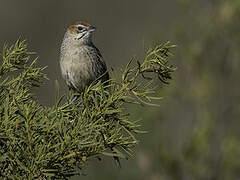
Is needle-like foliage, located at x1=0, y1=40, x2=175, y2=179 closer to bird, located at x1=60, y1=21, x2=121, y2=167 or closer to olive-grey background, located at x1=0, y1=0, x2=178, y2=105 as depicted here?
bird, located at x1=60, y1=21, x2=121, y2=167

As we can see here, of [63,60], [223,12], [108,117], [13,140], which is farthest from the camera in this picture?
[223,12]

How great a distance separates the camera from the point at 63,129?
5.64 ft

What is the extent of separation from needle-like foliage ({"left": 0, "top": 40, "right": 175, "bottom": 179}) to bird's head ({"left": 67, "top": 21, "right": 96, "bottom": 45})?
2435 mm

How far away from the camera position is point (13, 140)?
66.6 inches

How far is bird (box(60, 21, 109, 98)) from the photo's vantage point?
4109mm

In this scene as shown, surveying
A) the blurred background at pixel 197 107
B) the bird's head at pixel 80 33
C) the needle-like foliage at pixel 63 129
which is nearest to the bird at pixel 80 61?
the bird's head at pixel 80 33

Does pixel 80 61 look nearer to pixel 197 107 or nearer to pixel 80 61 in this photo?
pixel 80 61

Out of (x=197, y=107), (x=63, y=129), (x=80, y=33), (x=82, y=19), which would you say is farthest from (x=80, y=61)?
(x=82, y=19)

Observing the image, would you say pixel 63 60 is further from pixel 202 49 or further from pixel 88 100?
pixel 88 100

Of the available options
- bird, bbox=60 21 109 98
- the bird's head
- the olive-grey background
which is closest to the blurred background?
bird, bbox=60 21 109 98

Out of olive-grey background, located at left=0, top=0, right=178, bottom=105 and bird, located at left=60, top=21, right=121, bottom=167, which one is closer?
bird, located at left=60, top=21, right=121, bottom=167

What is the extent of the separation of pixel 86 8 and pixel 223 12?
19.5 feet

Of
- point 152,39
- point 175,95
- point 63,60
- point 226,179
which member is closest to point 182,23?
point 152,39

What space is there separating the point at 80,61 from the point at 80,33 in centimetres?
44
